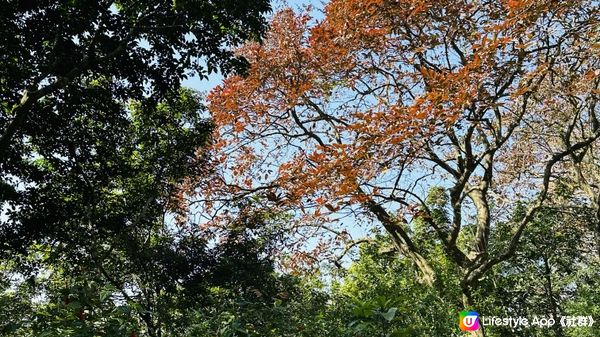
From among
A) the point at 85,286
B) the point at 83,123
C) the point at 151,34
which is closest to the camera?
the point at 85,286

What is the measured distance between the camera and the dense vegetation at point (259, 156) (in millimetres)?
3988

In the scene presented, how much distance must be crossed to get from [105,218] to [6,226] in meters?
1.32

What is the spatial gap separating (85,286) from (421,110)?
10.0ft

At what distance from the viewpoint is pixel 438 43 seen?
477 centimetres

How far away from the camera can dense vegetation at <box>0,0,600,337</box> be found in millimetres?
3988

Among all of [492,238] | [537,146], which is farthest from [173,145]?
[492,238]

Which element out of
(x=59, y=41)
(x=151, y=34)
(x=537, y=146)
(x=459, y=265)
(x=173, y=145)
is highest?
(x=537, y=146)

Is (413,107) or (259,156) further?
(259,156)

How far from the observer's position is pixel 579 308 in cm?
895

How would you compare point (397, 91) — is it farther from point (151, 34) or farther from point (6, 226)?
point (6, 226)

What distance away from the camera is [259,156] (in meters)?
7.18

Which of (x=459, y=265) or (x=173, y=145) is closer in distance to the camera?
(x=459, y=265)

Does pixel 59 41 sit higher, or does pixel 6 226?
pixel 59 41

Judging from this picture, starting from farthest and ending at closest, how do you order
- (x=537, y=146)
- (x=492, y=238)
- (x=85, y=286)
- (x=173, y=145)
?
1. (x=492, y=238)
2. (x=537, y=146)
3. (x=173, y=145)
4. (x=85, y=286)
